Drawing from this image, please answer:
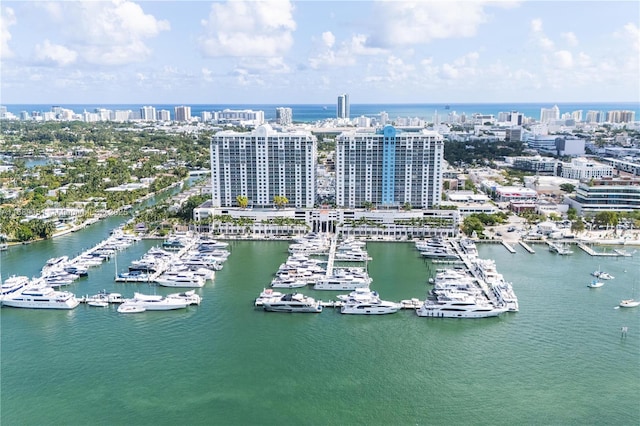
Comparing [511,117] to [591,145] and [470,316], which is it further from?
[470,316]

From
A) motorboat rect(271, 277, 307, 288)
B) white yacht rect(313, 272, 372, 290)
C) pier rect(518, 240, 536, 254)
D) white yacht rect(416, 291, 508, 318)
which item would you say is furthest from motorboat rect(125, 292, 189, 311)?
pier rect(518, 240, 536, 254)

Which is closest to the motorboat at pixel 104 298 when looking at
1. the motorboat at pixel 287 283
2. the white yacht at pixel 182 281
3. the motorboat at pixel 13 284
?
the white yacht at pixel 182 281

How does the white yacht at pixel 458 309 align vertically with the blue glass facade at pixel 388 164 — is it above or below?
below

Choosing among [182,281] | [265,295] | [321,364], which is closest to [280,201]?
[182,281]

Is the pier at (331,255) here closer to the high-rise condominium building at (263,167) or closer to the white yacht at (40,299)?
the high-rise condominium building at (263,167)

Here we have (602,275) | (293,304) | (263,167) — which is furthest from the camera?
(263,167)

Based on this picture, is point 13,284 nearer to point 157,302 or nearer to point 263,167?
point 157,302
